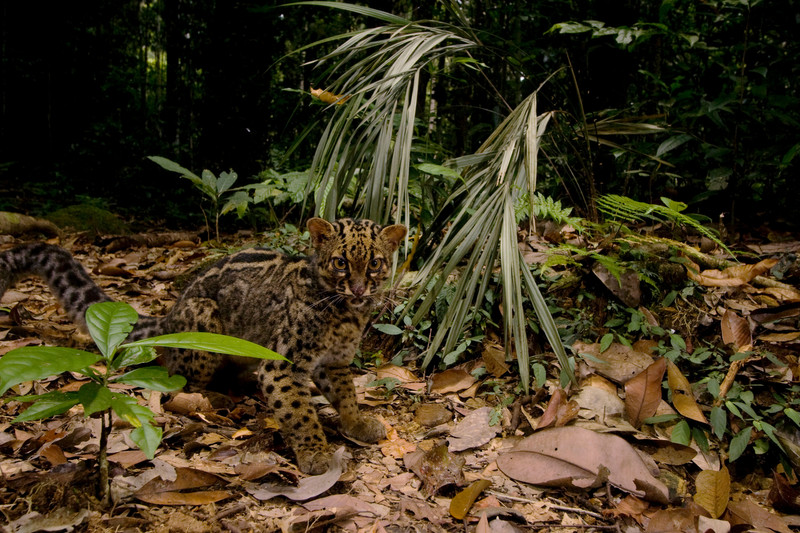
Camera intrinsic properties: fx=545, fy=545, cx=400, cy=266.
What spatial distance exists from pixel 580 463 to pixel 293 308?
1.93 meters

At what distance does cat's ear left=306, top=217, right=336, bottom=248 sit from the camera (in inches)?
134

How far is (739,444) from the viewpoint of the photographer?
309 cm

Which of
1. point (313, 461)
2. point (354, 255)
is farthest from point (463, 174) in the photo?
point (313, 461)

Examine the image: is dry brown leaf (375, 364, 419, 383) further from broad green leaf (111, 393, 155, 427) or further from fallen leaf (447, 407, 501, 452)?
broad green leaf (111, 393, 155, 427)

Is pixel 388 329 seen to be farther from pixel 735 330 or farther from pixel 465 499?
pixel 735 330

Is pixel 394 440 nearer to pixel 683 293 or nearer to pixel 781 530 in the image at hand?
pixel 781 530

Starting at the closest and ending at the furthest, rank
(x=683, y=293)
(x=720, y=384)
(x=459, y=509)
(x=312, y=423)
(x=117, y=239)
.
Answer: (x=459, y=509) → (x=312, y=423) → (x=720, y=384) → (x=683, y=293) → (x=117, y=239)

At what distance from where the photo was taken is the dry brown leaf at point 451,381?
3.85 meters

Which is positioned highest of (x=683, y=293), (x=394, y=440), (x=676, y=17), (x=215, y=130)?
(x=676, y=17)

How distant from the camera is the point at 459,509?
257 cm

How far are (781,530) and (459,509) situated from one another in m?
1.61

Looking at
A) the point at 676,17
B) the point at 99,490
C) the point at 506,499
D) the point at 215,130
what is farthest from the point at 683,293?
the point at 215,130

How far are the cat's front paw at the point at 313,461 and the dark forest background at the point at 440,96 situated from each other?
240 centimetres

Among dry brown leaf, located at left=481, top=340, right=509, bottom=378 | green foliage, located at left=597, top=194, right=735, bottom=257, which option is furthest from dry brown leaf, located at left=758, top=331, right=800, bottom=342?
dry brown leaf, located at left=481, top=340, right=509, bottom=378
